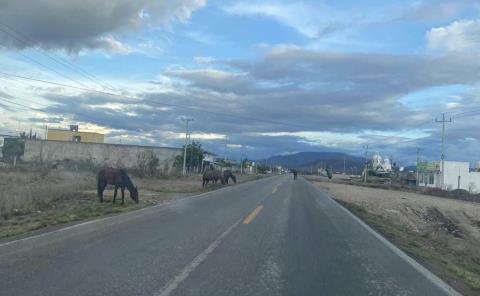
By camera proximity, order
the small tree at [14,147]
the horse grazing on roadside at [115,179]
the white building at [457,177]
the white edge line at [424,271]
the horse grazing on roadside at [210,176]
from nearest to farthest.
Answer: the white edge line at [424,271], the horse grazing on roadside at [115,179], the horse grazing on roadside at [210,176], the white building at [457,177], the small tree at [14,147]

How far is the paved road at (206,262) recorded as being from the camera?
7312 mm

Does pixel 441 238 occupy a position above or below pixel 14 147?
below

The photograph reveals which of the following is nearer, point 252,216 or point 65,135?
point 252,216

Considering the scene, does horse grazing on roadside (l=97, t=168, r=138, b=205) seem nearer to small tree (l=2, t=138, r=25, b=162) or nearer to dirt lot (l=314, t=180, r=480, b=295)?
dirt lot (l=314, t=180, r=480, b=295)

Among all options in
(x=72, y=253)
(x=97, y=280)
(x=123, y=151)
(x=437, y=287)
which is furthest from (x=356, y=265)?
(x=123, y=151)

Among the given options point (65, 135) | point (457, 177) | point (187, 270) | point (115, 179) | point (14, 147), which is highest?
point (65, 135)

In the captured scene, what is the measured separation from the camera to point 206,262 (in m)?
9.06

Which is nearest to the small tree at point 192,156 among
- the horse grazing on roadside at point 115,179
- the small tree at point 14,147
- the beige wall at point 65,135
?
the small tree at point 14,147

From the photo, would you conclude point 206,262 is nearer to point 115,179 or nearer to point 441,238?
point 441,238

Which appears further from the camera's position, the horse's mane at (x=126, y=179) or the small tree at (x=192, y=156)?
the small tree at (x=192, y=156)

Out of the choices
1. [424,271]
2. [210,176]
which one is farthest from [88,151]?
[424,271]

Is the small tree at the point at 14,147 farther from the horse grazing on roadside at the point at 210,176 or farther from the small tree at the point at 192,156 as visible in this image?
the horse grazing on roadside at the point at 210,176

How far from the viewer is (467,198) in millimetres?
57625

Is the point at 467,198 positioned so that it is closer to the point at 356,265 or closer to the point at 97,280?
the point at 356,265
